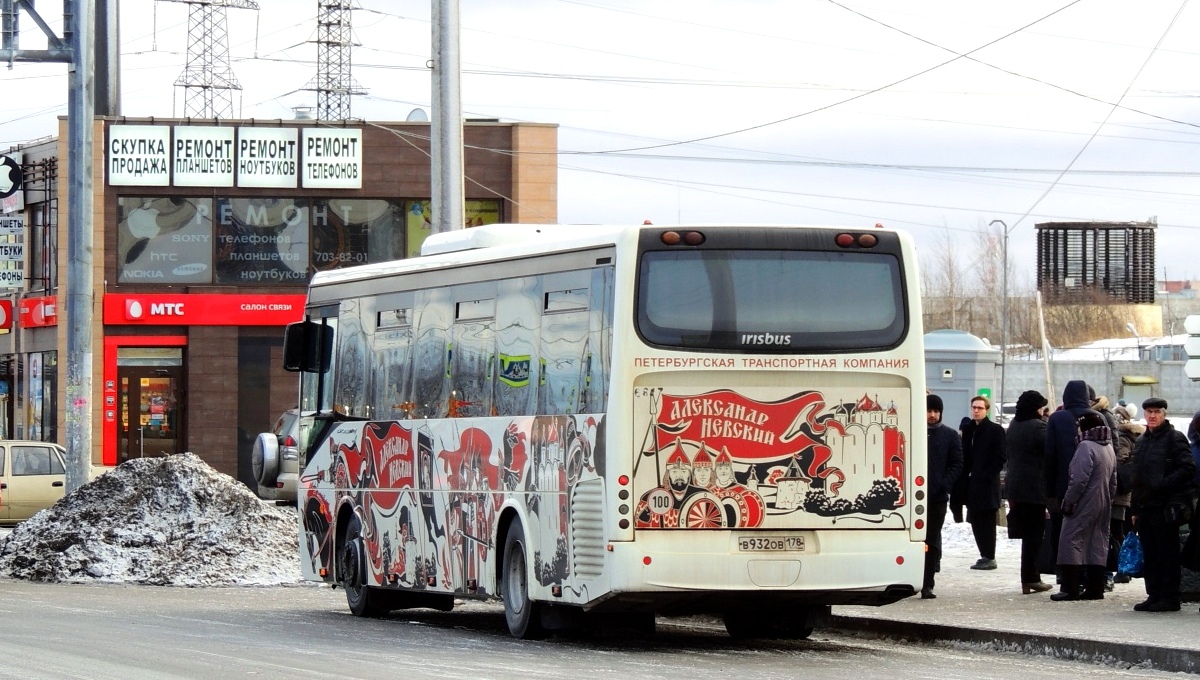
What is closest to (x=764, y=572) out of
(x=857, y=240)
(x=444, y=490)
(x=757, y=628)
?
(x=757, y=628)

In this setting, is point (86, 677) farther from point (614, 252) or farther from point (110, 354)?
point (110, 354)

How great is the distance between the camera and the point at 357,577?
17031 mm

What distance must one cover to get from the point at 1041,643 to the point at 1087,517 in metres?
3.23

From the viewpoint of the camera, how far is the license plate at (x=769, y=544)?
12453 millimetres

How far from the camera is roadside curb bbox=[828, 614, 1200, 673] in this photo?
1182 cm

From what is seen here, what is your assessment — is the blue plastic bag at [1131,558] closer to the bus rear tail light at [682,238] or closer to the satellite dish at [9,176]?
the bus rear tail light at [682,238]

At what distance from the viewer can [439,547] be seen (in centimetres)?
1530

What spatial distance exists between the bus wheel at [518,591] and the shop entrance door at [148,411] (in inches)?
1263

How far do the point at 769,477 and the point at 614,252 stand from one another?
6.01 ft

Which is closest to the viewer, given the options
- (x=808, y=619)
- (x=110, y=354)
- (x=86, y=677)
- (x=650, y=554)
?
(x=86, y=677)

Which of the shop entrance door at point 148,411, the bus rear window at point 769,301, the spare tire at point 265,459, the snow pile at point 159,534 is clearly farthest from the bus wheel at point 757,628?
the shop entrance door at point 148,411

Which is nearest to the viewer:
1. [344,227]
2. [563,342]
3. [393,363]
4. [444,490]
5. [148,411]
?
[563,342]

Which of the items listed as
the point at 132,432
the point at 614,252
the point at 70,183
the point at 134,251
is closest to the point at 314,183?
the point at 134,251

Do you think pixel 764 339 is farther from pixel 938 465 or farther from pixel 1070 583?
pixel 938 465
